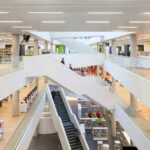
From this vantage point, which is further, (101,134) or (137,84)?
(101,134)

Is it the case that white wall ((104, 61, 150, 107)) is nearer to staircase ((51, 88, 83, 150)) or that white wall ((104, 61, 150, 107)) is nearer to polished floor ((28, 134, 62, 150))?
staircase ((51, 88, 83, 150))

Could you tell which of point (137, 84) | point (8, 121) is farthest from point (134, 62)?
point (8, 121)

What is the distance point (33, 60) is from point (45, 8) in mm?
6753

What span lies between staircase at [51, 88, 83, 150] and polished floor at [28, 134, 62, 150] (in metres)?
1.57

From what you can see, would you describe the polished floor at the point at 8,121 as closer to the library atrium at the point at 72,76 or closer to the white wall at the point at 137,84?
the library atrium at the point at 72,76

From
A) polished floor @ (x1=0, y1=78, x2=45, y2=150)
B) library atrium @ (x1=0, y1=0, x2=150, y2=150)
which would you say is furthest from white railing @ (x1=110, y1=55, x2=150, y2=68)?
polished floor @ (x1=0, y1=78, x2=45, y2=150)

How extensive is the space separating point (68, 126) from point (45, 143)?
7.89 ft

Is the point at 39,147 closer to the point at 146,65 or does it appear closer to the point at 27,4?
the point at 146,65

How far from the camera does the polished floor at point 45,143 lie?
679 inches

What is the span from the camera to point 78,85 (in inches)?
561

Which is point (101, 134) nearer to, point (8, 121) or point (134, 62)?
point (8, 121)

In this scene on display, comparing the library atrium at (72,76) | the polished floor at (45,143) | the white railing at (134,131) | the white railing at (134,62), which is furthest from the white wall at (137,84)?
the polished floor at (45,143)

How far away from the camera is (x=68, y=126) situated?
59.5 ft

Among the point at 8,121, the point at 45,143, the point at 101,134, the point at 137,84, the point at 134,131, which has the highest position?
the point at 137,84
